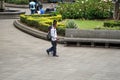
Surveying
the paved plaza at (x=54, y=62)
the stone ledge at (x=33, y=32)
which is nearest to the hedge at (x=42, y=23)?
the stone ledge at (x=33, y=32)

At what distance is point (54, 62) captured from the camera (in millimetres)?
16406

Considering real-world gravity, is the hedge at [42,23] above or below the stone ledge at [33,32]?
above

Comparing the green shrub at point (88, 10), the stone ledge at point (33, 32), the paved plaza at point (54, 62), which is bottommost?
the paved plaza at point (54, 62)

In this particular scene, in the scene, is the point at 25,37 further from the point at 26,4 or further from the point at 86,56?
the point at 26,4

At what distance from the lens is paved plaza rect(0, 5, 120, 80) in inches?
550

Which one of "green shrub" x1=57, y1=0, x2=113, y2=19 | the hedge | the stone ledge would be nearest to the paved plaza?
the stone ledge

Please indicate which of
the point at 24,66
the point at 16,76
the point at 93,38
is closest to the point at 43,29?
the point at 93,38

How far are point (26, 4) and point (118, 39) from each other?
3367cm

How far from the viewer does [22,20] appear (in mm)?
29000

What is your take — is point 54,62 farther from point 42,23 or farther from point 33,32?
point 42,23

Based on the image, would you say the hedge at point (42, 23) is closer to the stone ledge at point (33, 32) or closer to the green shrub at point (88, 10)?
the stone ledge at point (33, 32)

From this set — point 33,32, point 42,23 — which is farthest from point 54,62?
point 42,23

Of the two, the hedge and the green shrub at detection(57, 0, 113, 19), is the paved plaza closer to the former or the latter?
the hedge

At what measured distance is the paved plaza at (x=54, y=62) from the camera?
14.0m
